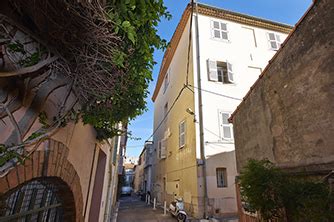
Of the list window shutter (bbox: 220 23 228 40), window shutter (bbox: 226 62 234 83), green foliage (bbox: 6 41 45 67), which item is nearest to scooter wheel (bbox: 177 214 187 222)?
window shutter (bbox: 226 62 234 83)

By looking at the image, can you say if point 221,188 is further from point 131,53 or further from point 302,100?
point 131,53

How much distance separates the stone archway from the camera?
1.38 metres

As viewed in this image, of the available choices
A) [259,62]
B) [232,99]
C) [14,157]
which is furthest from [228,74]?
[14,157]

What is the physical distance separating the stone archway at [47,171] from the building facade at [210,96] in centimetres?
651

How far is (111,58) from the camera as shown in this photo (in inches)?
66.8

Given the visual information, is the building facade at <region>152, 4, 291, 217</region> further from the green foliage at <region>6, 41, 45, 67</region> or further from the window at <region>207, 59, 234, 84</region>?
the green foliage at <region>6, 41, 45, 67</region>

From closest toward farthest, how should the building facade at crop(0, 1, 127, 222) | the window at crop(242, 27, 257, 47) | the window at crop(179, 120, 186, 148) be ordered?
1. the building facade at crop(0, 1, 127, 222)
2. the window at crop(179, 120, 186, 148)
3. the window at crop(242, 27, 257, 47)

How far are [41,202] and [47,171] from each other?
34.2 inches

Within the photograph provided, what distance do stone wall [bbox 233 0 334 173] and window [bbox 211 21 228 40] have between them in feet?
23.7

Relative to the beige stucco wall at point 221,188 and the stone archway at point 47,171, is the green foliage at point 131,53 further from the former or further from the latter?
the beige stucco wall at point 221,188

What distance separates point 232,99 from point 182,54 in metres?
4.76

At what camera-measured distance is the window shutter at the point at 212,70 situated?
993 centimetres

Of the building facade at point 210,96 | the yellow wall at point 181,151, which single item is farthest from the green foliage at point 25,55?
the yellow wall at point 181,151

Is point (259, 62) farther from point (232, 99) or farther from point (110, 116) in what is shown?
point (110, 116)
